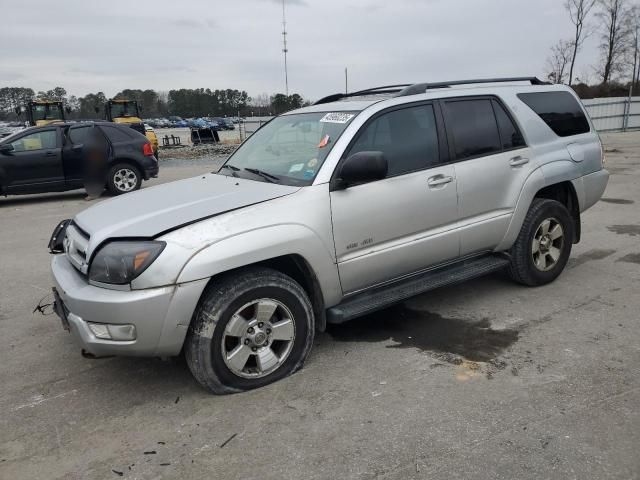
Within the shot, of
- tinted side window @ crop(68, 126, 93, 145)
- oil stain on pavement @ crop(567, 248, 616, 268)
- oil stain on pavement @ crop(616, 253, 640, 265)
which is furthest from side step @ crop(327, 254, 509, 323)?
tinted side window @ crop(68, 126, 93, 145)

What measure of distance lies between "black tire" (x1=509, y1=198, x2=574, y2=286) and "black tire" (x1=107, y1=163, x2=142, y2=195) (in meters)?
9.05

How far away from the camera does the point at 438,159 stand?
3982 millimetres

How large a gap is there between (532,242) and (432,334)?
1.39 metres

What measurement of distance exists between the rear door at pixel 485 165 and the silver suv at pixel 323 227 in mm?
13

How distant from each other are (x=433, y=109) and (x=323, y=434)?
255 centimetres

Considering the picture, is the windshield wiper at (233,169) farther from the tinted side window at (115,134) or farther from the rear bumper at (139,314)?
the tinted side window at (115,134)

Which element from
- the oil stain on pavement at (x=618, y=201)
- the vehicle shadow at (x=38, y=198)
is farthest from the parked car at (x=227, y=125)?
the oil stain on pavement at (x=618, y=201)

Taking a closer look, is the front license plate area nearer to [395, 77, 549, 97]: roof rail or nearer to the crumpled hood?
the crumpled hood

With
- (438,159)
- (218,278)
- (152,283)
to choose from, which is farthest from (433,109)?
(152,283)

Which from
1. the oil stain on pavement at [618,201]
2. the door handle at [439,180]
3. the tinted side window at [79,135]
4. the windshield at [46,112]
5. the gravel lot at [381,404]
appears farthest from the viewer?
the windshield at [46,112]

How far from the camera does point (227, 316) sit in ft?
9.96

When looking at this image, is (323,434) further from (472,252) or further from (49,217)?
(49,217)

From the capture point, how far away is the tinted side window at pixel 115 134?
11.5 metres

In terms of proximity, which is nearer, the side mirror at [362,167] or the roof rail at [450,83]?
the side mirror at [362,167]
